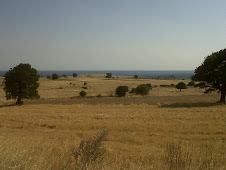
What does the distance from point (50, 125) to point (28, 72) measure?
24.7 metres

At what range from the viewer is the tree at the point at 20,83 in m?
37.5

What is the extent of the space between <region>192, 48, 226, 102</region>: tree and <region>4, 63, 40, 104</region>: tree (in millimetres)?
31709

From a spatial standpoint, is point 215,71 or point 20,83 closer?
point 215,71

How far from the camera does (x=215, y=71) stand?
36.6 m

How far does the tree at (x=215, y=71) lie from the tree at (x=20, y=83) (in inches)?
1248

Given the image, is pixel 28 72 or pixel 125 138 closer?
pixel 125 138

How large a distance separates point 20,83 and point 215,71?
3607cm

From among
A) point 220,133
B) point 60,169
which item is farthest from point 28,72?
point 60,169

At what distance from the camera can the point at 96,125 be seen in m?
16.5

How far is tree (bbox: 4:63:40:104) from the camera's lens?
37.5 meters

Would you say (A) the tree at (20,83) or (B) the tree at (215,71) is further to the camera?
(A) the tree at (20,83)

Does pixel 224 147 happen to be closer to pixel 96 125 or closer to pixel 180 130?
pixel 180 130

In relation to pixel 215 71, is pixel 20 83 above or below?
below

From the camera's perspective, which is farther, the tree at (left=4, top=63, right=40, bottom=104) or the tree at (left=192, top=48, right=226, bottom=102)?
the tree at (left=4, top=63, right=40, bottom=104)
